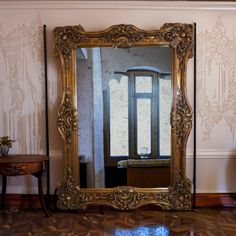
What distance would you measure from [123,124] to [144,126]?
243 millimetres

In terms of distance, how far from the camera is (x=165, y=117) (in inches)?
137

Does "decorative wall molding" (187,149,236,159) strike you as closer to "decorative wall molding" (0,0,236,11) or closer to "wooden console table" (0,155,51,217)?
"decorative wall molding" (0,0,236,11)

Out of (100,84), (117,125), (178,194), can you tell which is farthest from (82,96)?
(178,194)

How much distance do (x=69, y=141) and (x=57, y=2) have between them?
1618 mm

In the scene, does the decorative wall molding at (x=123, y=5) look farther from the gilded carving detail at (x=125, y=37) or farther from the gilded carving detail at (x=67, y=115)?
the gilded carving detail at (x=67, y=115)

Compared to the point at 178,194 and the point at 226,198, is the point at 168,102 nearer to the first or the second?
the point at 178,194

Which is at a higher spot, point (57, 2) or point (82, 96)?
point (57, 2)

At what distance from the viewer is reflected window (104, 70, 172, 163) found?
3471mm

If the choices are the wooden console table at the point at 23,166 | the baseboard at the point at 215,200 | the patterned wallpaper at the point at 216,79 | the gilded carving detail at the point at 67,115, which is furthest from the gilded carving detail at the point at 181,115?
the wooden console table at the point at 23,166

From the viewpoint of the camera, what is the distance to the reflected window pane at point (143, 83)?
11.4 feet

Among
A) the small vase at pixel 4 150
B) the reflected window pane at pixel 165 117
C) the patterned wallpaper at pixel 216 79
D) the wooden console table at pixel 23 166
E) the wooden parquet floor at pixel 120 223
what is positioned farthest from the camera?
the patterned wallpaper at pixel 216 79

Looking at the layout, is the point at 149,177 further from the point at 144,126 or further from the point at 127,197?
the point at 144,126

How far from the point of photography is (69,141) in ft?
11.4

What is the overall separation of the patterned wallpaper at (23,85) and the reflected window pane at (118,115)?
84cm
